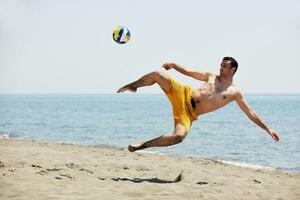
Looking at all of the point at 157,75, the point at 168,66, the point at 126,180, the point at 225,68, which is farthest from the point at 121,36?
the point at 126,180

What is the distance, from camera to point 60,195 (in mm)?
6867

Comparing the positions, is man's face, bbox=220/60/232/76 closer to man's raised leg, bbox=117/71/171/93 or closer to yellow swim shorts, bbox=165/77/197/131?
yellow swim shorts, bbox=165/77/197/131

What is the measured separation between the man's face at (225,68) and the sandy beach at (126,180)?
238cm

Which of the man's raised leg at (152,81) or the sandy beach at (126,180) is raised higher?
the man's raised leg at (152,81)

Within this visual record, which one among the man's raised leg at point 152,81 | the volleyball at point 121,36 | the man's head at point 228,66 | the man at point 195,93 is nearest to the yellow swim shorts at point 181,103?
the man at point 195,93

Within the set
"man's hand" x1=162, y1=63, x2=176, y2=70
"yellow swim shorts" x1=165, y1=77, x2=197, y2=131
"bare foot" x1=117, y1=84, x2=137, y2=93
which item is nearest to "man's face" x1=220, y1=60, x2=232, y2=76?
"yellow swim shorts" x1=165, y1=77, x2=197, y2=131

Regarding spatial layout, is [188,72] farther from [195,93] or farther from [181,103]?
[181,103]

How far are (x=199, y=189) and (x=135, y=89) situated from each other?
2392 mm

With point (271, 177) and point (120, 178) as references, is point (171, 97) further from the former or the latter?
point (271, 177)

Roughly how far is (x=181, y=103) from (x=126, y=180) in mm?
1958

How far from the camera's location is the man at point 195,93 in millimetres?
8867

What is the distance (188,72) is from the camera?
928cm

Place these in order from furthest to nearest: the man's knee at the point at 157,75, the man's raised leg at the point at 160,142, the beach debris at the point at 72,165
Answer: the beach debris at the point at 72,165
the man's knee at the point at 157,75
the man's raised leg at the point at 160,142

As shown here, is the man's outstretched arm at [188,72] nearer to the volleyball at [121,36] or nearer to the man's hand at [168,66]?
the man's hand at [168,66]
